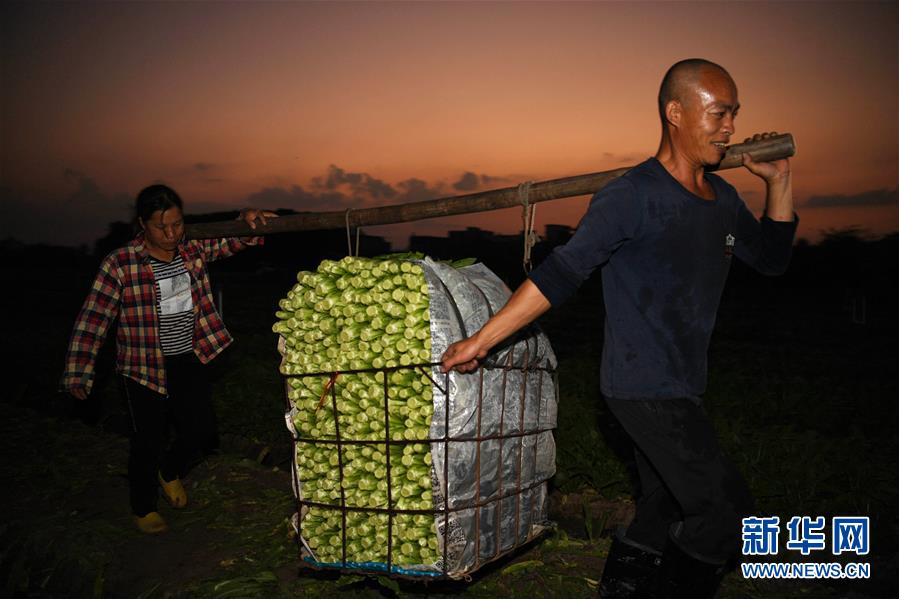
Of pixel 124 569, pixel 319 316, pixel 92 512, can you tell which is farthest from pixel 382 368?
pixel 92 512

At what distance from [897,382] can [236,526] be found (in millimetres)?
9122

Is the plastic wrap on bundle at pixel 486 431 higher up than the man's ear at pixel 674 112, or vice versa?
the man's ear at pixel 674 112

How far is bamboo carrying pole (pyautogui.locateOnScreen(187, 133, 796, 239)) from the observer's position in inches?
→ 136

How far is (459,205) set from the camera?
4.37 metres

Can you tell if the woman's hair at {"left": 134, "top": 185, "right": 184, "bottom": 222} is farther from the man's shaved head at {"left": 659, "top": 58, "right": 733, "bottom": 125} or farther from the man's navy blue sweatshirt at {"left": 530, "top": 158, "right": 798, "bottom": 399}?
the man's shaved head at {"left": 659, "top": 58, "right": 733, "bottom": 125}

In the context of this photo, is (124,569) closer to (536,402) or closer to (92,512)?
(92,512)

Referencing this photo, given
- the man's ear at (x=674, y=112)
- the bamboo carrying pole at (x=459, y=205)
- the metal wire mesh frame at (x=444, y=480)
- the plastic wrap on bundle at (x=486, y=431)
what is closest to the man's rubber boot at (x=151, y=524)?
the metal wire mesh frame at (x=444, y=480)

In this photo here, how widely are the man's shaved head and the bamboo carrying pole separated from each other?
44 centimetres

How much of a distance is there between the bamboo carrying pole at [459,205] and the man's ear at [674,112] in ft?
1.28

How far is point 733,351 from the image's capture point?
1627cm

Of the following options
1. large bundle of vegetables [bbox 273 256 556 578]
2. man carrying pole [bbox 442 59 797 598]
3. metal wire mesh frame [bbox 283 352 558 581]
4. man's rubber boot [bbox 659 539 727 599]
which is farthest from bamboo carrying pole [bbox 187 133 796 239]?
man's rubber boot [bbox 659 539 727 599]

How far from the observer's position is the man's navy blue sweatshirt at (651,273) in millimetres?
3129

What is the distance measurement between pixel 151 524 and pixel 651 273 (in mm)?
4131

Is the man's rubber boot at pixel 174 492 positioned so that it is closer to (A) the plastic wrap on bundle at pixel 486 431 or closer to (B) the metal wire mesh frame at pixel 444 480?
(B) the metal wire mesh frame at pixel 444 480
